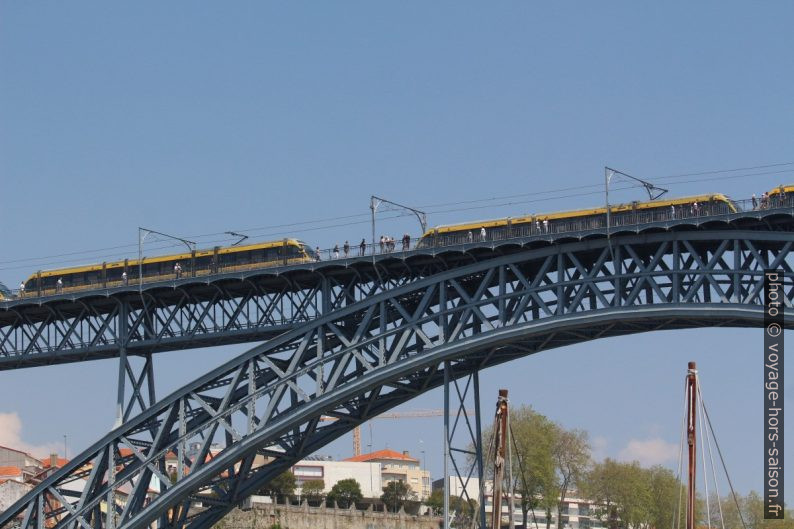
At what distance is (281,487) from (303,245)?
228 ft

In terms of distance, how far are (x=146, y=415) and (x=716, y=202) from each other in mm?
28625

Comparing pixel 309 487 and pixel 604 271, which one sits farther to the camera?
pixel 309 487

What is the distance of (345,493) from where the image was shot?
459ft

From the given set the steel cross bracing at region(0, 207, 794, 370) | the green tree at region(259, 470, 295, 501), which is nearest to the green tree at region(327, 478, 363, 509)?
the green tree at region(259, 470, 295, 501)

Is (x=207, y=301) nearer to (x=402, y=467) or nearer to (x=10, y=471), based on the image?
(x=10, y=471)

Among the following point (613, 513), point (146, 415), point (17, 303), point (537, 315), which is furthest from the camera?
point (613, 513)

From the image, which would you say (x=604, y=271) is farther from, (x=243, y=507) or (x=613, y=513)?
(x=613, y=513)

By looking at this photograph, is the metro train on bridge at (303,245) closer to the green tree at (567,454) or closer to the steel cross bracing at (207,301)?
the steel cross bracing at (207,301)

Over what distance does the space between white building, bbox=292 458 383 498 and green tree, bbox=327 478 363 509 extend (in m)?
28.0

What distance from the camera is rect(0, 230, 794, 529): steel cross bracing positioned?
61750 millimetres

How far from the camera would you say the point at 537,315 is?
66688 millimetres

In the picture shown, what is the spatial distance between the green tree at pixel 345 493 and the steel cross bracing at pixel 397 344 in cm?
6293

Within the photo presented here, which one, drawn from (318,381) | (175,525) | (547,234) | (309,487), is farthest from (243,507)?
(547,234)

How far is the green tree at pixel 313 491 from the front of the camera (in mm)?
134000
